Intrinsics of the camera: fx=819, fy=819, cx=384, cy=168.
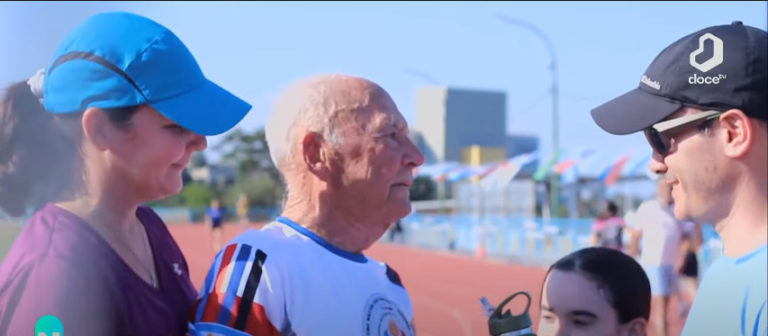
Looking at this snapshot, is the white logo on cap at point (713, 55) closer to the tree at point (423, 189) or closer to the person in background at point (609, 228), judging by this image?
the tree at point (423, 189)

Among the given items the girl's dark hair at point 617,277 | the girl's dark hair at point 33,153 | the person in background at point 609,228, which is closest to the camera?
the girl's dark hair at point 33,153

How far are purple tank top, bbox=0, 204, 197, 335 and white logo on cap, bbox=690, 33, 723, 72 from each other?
92cm

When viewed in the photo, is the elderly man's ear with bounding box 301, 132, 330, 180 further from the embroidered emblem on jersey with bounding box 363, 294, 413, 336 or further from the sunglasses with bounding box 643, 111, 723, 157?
the sunglasses with bounding box 643, 111, 723, 157

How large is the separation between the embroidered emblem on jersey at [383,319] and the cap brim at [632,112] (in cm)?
49

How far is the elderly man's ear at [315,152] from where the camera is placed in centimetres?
146

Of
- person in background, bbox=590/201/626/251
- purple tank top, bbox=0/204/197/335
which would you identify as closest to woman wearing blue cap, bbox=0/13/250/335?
purple tank top, bbox=0/204/197/335

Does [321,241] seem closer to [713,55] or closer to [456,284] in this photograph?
[713,55]

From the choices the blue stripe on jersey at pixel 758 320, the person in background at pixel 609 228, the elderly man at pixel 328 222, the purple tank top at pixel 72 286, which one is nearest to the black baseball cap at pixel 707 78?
the blue stripe on jersey at pixel 758 320

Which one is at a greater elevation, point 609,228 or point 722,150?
point 722,150

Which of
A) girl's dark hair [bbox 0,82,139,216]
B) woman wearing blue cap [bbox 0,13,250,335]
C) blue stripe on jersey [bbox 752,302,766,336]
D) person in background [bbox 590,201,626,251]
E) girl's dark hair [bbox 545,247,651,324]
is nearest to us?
blue stripe on jersey [bbox 752,302,766,336]

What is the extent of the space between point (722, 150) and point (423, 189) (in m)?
0.72

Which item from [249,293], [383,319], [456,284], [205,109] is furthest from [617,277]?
[456,284]

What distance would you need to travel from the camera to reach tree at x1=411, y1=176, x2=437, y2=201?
1755 millimetres

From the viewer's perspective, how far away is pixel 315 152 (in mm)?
1464
